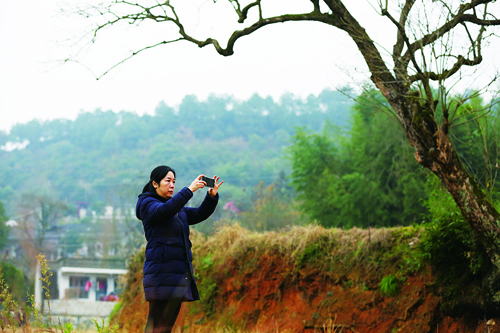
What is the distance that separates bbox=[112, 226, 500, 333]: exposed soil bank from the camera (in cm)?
591

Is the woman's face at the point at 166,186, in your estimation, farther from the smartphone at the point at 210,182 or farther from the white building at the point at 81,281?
the white building at the point at 81,281

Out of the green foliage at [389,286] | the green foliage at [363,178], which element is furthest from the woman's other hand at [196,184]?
the green foliage at [363,178]

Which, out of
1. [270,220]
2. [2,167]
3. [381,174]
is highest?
[2,167]

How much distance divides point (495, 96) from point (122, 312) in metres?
7.62

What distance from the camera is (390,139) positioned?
20281 mm

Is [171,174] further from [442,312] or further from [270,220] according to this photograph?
[270,220]

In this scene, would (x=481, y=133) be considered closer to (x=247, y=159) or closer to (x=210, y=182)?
(x=210, y=182)

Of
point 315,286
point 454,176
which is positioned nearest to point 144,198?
point 454,176

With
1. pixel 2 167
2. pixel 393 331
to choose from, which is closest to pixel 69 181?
pixel 2 167

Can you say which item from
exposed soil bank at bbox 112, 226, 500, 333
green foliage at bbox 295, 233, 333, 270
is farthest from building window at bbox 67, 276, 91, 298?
green foliage at bbox 295, 233, 333, 270

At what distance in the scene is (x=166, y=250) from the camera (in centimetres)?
346

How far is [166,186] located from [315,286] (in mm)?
4086

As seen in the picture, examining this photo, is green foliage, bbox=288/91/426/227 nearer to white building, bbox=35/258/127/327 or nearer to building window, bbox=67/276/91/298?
white building, bbox=35/258/127/327

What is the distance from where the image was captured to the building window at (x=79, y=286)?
→ 39.2 metres
